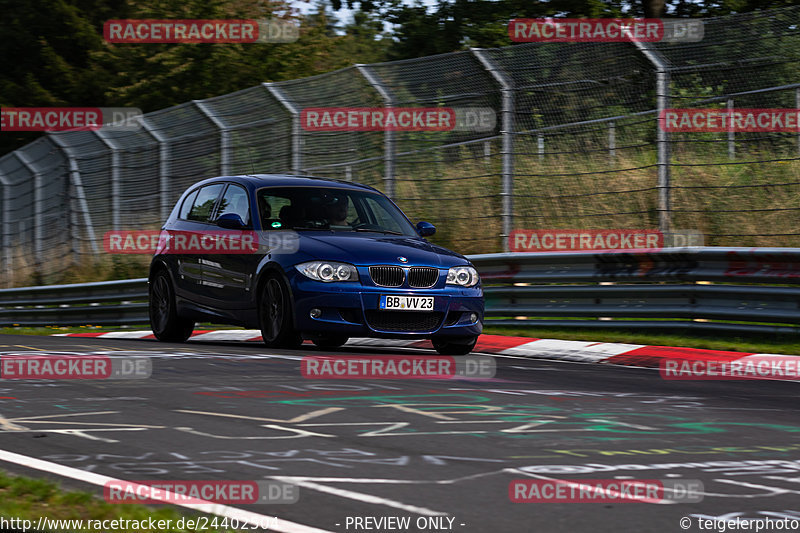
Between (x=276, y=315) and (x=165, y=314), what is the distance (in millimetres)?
2626

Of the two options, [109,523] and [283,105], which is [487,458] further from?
[283,105]

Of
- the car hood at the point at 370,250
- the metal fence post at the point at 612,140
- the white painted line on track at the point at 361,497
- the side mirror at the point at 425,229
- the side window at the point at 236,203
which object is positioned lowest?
the white painted line on track at the point at 361,497

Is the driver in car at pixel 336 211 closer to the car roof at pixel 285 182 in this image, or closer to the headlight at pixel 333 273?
the car roof at pixel 285 182

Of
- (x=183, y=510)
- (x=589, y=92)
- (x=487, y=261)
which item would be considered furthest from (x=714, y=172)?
(x=183, y=510)

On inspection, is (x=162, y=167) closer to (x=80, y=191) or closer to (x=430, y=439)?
(x=80, y=191)

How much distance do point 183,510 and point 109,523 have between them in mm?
328

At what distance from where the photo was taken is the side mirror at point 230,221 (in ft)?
37.0

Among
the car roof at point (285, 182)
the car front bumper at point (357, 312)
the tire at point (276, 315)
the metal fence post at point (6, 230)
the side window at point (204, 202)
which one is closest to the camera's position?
the car front bumper at point (357, 312)

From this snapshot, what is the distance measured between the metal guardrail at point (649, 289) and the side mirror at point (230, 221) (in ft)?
11.8

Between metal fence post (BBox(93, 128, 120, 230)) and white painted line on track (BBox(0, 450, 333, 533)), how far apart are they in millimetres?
17077

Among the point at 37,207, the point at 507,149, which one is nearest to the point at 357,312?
the point at 507,149

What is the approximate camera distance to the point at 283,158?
17.8m

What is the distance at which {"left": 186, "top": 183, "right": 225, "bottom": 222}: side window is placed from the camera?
12430 mm

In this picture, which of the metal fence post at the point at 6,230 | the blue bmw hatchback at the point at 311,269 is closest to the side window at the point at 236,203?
the blue bmw hatchback at the point at 311,269
